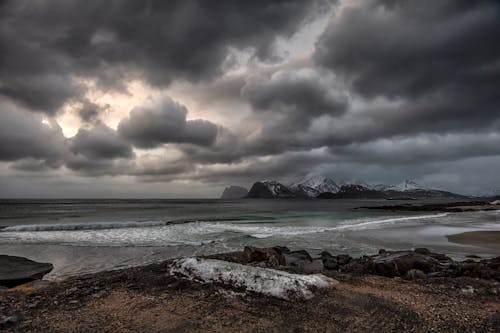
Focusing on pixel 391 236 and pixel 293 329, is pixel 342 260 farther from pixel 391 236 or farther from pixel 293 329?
pixel 391 236

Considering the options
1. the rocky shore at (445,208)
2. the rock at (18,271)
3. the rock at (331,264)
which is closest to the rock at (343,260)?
the rock at (331,264)

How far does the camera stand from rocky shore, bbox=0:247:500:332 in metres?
5.34

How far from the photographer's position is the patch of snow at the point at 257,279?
675 centimetres

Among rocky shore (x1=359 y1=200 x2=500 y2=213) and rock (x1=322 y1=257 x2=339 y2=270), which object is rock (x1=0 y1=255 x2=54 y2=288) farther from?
rocky shore (x1=359 y1=200 x2=500 y2=213)

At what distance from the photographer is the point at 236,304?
625 centimetres

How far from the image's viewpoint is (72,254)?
1620 centimetres

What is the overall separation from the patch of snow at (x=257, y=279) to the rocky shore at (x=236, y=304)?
3 cm

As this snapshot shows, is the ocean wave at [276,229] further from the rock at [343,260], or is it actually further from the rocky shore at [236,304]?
the rocky shore at [236,304]

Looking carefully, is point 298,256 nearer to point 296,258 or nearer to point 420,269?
point 296,258

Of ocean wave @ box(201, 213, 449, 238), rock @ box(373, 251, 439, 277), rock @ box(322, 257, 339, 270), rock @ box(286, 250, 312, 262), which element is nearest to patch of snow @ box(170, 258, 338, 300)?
rock @ box(373, 251, 439, 277)

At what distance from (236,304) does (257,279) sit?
1.08 metres

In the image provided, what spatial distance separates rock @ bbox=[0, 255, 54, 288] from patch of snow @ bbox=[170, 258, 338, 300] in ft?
22.2

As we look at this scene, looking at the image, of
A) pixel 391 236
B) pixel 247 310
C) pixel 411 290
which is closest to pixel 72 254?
pixel 247 310

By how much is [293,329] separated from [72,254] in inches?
629
